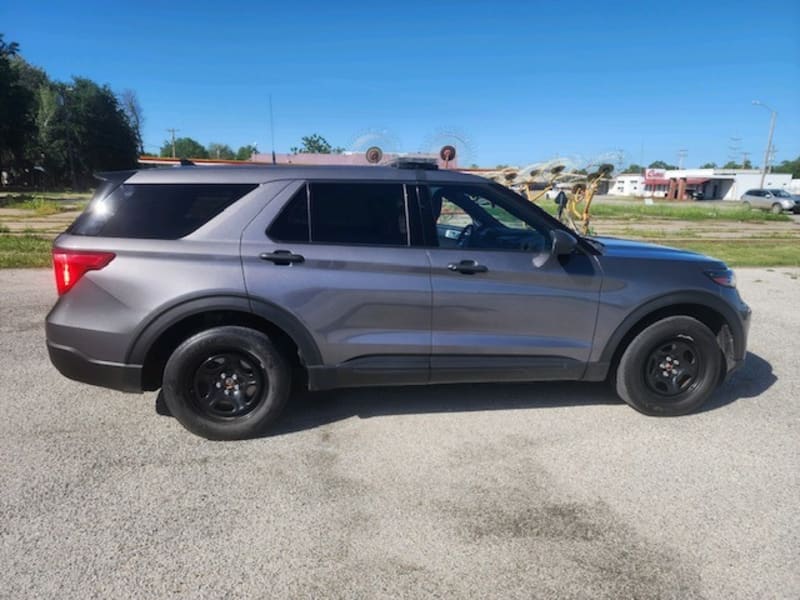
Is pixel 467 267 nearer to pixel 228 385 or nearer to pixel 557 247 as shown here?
pixel 557 247

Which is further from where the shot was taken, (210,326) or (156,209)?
(210,326)

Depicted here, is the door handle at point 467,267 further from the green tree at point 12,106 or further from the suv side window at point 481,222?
the green tree at point 12,106

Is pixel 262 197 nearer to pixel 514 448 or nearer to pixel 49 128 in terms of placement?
pixel 514 448

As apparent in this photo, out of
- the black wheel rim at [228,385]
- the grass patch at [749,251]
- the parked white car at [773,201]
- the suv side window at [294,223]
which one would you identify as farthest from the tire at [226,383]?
the parked white car at [773,201]

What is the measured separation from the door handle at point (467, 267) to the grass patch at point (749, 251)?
10.1 metres

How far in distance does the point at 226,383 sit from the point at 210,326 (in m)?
0.40

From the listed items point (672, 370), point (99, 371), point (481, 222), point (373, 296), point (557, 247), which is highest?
point (481, 222)

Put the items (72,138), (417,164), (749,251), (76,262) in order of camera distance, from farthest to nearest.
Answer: (72,138)
(749,251)
(417,164)
(76,262)

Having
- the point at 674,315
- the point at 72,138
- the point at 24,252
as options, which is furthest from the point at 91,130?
the point at 674,315

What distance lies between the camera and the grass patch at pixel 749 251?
11711mm

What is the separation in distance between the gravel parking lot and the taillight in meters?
1.08

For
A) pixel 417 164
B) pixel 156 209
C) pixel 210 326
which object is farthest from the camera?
pixel 417 164

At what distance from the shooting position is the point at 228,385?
3.50 metres

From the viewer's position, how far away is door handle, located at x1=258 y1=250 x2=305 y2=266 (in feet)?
11.1
